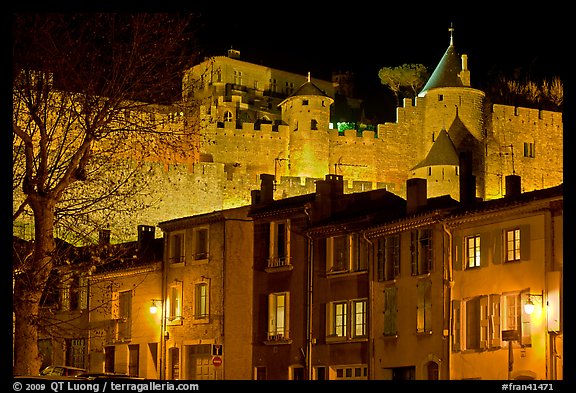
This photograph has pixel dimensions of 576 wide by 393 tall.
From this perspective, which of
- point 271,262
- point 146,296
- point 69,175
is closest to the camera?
point 69,175

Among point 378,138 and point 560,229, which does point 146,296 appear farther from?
point 378,138

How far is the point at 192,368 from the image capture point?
130ft

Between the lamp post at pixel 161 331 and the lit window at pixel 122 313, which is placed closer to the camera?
the lamp post at pixel 161 331

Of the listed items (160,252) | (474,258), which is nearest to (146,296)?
(160,252)

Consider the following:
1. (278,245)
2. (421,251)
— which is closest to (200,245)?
(278,245)

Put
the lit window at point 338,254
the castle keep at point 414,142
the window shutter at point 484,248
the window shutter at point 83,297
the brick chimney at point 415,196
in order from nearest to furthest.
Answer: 1. the window shutter at point 484,248
2. the brick chimney at point 415,196
3. the lit window at point 338,254
4. the window shutter at point 83,297
5. the castle keep at point 414,142

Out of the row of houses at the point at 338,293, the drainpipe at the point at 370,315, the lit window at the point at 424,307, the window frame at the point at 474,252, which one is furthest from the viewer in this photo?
the drainpipe at the point at 370,315

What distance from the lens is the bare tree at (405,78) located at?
104 metres

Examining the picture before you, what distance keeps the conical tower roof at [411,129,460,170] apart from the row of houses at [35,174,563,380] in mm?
28751

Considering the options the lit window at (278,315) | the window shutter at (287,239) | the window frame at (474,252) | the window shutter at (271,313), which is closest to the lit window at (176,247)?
the window shutter at (271,313)

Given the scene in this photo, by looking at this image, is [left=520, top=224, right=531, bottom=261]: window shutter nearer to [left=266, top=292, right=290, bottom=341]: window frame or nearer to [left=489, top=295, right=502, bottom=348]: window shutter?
[left=489, top=295, right=502, bottom=348]: window shutter

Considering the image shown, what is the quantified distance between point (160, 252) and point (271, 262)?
620cm

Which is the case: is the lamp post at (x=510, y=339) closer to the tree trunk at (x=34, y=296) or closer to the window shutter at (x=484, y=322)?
the window shutter at (x=484, y=322)

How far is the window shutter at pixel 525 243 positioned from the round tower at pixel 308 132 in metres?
45.6
